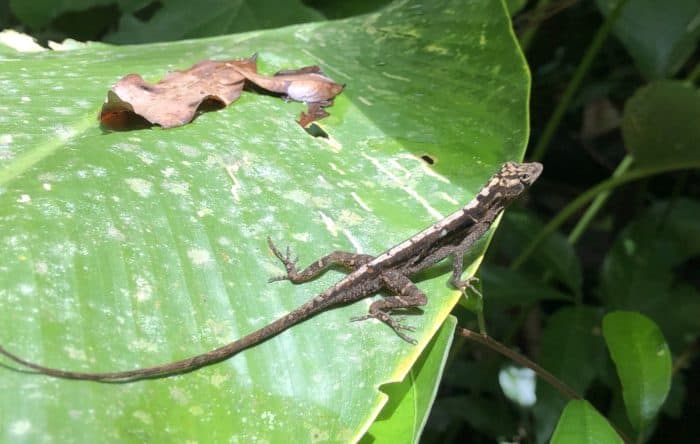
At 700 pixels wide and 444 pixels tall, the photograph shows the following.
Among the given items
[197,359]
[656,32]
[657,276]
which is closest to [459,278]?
[197,359]

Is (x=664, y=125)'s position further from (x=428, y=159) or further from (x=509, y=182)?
(x=428, y=159)

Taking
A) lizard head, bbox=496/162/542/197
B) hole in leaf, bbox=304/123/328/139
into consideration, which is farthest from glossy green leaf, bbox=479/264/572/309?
hole in leaf, bbox=304/123/328/139

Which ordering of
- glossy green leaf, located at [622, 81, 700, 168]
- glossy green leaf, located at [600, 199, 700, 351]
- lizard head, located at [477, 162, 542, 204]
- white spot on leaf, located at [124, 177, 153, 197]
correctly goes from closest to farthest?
white spot on leaf, located at [124, 177, 153, 197] < lizard head, located at [477, 162, 542, 204] < glossy green leaf, located at [622, 81, 700, 168] < glossy green leaf, located at [600, 199, 700, 351]

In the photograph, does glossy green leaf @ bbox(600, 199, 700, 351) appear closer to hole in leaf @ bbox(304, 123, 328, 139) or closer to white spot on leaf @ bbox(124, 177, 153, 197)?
hole in leaf @ bbox(304, 123, 328, 139)

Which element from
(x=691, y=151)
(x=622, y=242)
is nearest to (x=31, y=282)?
(x=691, y=151)

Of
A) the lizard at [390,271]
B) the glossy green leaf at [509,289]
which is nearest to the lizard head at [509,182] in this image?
the lizard at [390,271]

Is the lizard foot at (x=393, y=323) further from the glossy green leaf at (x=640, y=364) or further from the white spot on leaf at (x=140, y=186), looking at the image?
the glossy green leaf at (x=640, y=364)
